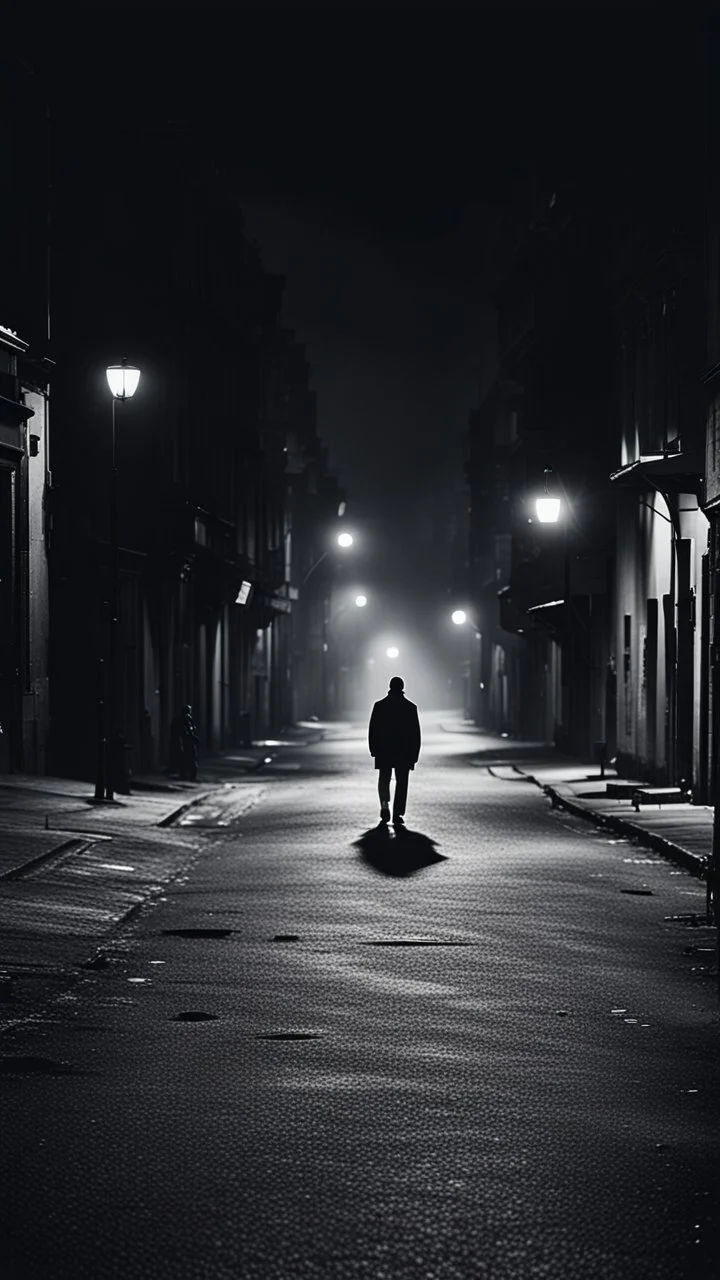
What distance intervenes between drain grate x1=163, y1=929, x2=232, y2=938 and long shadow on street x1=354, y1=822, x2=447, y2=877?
4.33 metres

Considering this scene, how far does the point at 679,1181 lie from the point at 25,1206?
2.10m

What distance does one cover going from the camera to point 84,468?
3706cm

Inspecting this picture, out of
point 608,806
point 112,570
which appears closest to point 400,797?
point 608,806

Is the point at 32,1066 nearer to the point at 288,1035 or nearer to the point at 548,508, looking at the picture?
the point at 288,1035

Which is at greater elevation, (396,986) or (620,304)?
(620,304)

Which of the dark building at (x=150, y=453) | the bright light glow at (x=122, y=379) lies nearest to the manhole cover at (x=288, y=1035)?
the dark building at (x=150, y=453)

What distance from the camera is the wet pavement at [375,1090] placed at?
597 centimetres

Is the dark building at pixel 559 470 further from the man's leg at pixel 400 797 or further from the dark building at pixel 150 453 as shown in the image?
the man's leg at pixel 400 797

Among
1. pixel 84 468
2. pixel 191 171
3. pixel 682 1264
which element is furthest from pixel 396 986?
pixel 191 171

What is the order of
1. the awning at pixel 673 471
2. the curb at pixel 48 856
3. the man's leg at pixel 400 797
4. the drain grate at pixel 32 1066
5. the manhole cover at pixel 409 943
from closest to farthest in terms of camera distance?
the drain grate at pixel 32 1066 → the manhole cover at pixel 409 943 → the curb at pixel 48 856 → the man's leg at pixel 400 797 → the awning at pixel 673 471

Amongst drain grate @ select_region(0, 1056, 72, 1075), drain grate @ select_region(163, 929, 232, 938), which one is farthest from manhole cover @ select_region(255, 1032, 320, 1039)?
drain grate @ select_region(163, 929, 232, 938)

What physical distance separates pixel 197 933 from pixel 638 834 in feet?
32.8

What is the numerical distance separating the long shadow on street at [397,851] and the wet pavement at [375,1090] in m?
1.86

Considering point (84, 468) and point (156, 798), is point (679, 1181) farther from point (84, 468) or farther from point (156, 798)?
point (84, 468)
